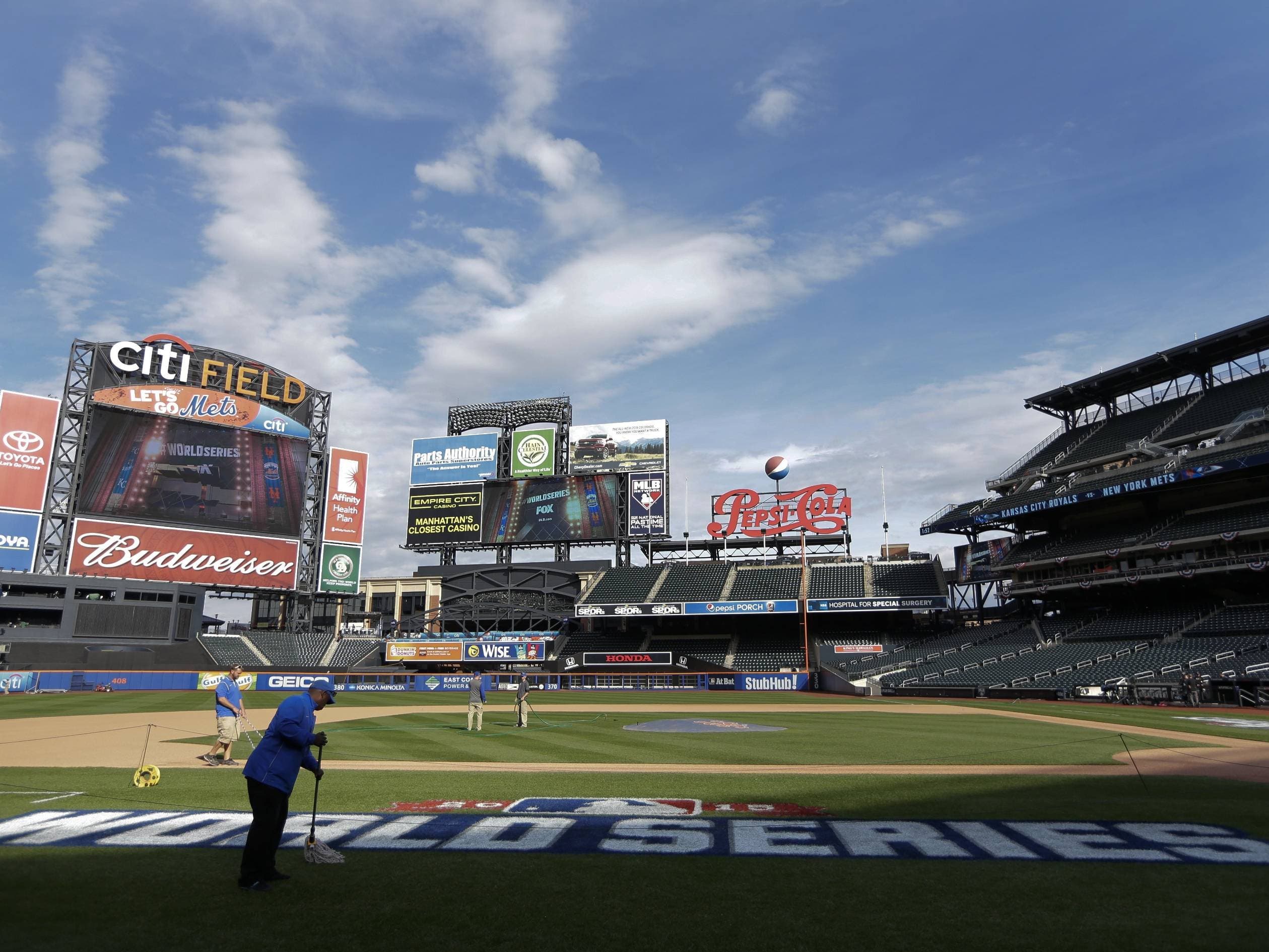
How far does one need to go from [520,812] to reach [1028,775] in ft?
29.4

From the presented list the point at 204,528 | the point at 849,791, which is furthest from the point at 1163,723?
the point at 204,528

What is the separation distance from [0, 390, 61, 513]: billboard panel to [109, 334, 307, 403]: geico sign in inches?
251

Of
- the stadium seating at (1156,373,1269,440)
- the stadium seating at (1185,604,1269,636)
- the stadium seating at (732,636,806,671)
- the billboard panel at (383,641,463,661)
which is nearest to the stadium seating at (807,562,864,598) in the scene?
the stadium seating at (732,636,806,671)

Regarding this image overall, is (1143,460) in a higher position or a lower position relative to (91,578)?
higher

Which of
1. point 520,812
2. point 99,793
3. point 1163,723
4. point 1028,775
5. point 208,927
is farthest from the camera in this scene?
point 1163,723

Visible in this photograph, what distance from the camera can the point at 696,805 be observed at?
10750mm

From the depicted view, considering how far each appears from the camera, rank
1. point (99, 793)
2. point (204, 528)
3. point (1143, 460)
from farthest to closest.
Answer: point (204, 528)
point (1143, 460)
point (99, 793)

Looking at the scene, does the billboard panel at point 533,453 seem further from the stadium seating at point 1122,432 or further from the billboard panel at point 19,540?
the stadium seating at point 1122,432

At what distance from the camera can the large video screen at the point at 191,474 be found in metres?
59.8

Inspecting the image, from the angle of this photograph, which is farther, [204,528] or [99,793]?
[204,528]

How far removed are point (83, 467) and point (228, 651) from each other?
16974 mm

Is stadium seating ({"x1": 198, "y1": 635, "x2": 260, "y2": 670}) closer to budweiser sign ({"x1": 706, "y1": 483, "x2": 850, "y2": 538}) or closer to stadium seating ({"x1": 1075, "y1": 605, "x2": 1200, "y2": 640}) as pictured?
budweiser sign ({"x1": 706, "y1": 483, "x2": 850, "y2": 538})

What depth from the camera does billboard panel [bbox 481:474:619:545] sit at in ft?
233

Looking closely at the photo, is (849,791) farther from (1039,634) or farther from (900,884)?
(1039,634)
